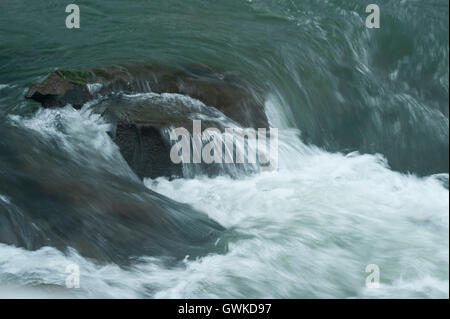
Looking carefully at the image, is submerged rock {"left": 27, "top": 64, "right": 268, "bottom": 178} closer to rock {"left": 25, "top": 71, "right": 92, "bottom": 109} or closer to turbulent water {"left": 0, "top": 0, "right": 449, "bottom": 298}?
rock {"left": 25, "top": 71, "right": 92, "bottom": 109}

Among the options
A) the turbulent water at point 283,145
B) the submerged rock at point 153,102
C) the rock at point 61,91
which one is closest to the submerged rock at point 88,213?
the turbulent water at point 283,145

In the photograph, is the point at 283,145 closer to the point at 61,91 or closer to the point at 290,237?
Result: the point at 290,237

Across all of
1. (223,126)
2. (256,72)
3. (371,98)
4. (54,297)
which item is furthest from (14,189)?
(371,98)

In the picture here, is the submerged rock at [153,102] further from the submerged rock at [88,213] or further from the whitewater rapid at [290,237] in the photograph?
the submerged rock at [88,213]

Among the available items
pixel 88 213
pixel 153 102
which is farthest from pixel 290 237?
pixel 153 102
